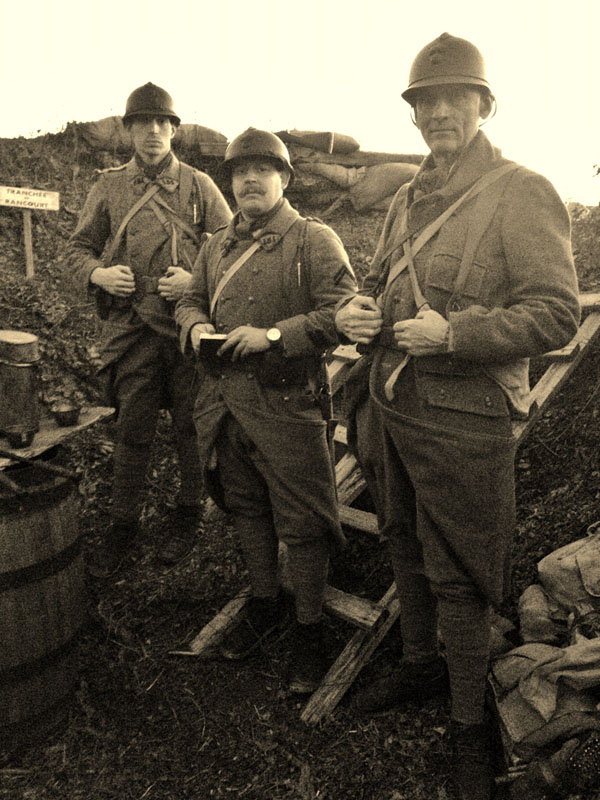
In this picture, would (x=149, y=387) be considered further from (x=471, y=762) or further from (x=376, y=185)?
(x=376, y=185)

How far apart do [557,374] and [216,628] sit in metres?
2.52

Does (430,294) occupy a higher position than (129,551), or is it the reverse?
(430,294)

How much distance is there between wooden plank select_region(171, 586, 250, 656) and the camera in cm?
352

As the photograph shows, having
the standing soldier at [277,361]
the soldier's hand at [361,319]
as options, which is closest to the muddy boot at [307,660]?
the standing soldier at [277,361]

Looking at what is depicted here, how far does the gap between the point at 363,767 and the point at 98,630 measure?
1.73 m

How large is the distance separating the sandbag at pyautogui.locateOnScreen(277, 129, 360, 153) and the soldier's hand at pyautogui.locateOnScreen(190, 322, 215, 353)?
6.09 metres

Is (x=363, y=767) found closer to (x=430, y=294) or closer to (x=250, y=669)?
(x=250, y=669)

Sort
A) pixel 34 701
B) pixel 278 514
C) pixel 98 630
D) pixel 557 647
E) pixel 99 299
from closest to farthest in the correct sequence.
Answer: pixel 557 647, pixel 34 701, pixel 278 514, pixel 98 630, pixel 99 299

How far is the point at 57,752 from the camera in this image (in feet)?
10.0

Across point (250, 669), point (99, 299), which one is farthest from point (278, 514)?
point (99, 299)

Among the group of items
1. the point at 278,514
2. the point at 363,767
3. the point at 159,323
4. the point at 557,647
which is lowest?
the point at 363,767

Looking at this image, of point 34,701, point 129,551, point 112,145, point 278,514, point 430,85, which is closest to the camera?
point 430,85

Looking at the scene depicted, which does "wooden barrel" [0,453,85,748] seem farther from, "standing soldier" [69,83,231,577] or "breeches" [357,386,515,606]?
"breeches" [357,386,515,606]

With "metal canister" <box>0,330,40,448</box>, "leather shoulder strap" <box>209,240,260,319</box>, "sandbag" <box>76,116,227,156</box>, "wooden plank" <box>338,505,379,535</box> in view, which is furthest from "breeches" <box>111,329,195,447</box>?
"sandbag" <box>76,116,227,156</box>
